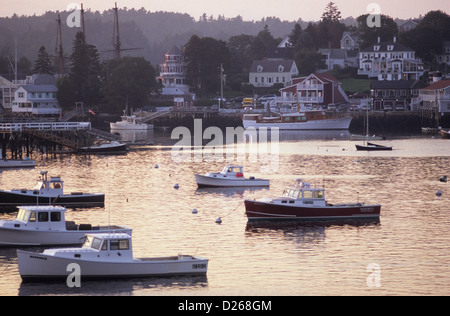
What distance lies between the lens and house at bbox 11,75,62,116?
185125mm

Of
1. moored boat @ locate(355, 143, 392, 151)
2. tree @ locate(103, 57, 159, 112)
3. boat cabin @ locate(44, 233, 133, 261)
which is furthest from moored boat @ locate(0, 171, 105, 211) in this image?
tree @ locate(103, 57, 159, 112)

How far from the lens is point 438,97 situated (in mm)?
174000

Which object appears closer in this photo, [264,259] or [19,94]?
[264,259]

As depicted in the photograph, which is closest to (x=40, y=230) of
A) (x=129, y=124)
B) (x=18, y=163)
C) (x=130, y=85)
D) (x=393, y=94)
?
(x=18, y=163)

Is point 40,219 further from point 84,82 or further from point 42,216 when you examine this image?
point 84,82

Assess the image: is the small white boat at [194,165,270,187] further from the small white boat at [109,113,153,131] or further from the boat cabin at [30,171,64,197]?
the small white boat at [109,113,153,131]

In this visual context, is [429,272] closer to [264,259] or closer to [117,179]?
[264,259]

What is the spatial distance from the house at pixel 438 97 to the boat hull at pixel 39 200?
113 meters

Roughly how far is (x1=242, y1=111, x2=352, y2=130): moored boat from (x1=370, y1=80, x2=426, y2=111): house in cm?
1681

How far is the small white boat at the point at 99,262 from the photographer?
148ft

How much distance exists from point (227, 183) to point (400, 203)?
54.7ft
